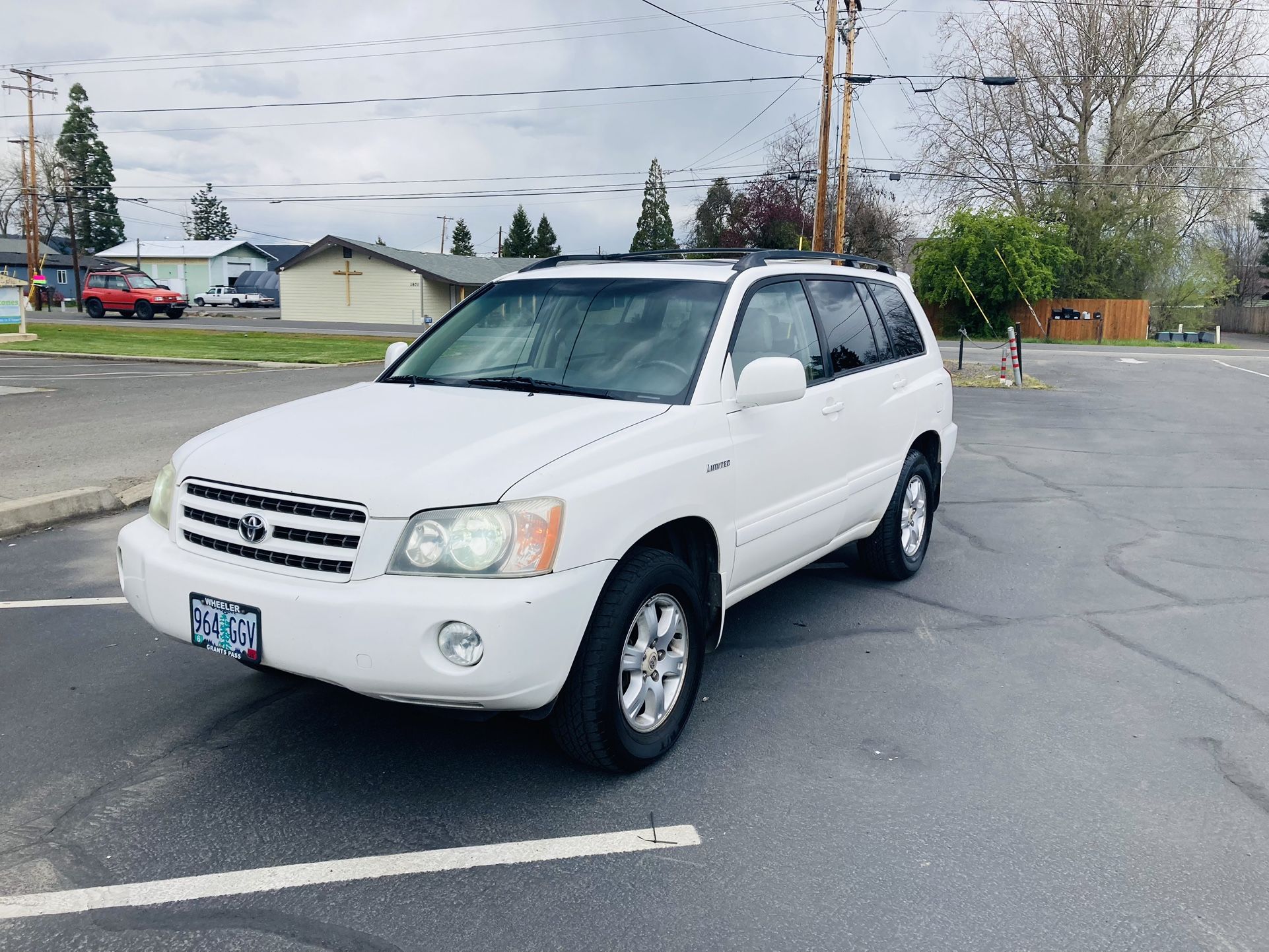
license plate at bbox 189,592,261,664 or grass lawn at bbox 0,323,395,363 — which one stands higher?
grass lawn at bbox 0,323,395,363

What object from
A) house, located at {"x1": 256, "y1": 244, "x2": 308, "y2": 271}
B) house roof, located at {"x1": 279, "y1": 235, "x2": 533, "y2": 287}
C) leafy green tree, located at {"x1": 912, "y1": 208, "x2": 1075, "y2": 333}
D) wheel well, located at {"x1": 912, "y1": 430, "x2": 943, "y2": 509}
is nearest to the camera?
wheel well, located at {"x1": 912, "y1": 430, "x2": 943, "y2": 509}

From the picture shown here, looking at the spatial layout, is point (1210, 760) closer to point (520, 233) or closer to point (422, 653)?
point (422, 653)

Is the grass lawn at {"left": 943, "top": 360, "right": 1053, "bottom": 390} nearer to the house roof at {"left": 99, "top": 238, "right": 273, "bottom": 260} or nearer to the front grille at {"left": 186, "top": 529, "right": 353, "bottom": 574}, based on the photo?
the front grille at {"left": 186, "top": 529, "right": 353, "bottom": 574}

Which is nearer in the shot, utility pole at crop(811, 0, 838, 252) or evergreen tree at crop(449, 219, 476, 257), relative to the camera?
utility pole at crop(811, 0, 838, 252)

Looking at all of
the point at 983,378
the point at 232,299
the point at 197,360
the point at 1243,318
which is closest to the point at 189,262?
the point at 232,299

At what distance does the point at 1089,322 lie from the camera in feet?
162

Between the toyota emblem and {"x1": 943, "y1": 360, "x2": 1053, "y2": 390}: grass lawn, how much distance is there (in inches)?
694

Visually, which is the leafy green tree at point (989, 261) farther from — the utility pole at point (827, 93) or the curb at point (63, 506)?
the curb at point (63, 506)

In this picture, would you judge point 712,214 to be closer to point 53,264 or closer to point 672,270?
point 53,264

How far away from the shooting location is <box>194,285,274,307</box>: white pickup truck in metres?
77.9

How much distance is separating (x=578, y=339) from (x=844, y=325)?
1678 millimetres

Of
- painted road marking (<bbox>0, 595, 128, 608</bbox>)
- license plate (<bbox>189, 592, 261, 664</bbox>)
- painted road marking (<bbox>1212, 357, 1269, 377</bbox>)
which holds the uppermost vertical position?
painted road marking (<bbox>1212, 357, 1269, 377</bbox>)

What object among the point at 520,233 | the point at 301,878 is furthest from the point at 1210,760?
the point at 520,233

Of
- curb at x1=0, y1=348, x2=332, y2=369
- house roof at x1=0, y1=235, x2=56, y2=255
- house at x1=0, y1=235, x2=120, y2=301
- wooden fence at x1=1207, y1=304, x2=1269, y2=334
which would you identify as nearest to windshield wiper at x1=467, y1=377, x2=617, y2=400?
curb at x1=0, y1=348, x2=332, y2=369
